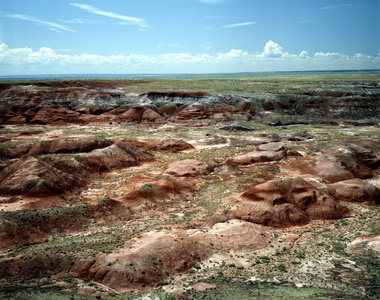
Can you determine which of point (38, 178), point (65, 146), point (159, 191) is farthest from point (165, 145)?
point (38, 178)

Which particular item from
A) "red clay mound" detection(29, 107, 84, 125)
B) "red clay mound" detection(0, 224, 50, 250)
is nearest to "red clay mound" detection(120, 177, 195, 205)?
"red clay mound" detection(0, 224, 50, 250)

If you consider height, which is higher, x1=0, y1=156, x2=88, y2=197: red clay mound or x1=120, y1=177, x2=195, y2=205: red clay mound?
x1=0, y1=156, x2=88, y2=197: red clay mound

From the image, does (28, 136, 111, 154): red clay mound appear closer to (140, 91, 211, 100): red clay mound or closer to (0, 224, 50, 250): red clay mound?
(0, 224, 50, 250): red clay mound

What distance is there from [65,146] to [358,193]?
141 ft

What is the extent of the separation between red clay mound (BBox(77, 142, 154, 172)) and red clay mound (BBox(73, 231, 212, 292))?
880 inches

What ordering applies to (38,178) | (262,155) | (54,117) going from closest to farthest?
(38,178) < (262,155) < (54,117)

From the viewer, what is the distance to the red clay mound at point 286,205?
27.9 metres

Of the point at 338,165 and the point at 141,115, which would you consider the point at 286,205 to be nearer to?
the point at 338,165

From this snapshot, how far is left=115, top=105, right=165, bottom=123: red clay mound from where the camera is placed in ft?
279

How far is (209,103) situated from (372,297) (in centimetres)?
7930

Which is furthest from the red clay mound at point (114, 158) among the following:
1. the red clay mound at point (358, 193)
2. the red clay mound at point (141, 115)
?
the red clay mound at point (141, 115)

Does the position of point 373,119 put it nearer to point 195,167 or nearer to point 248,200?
point 195,167

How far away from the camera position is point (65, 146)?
4941 centimetres

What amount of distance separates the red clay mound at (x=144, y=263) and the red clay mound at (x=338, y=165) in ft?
76.2
